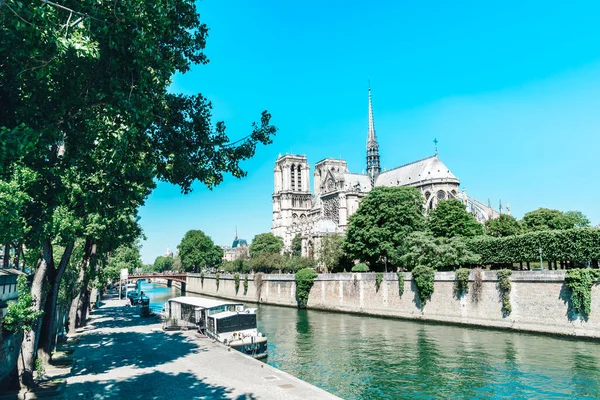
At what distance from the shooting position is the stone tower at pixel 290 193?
442 feet

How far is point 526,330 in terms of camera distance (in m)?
33.5

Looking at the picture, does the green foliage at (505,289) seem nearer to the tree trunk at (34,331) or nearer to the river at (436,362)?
the river at (436,362)

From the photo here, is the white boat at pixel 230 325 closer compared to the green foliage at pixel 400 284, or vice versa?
the white boat at pixel 230 325

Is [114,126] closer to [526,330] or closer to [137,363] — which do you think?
[137,363]

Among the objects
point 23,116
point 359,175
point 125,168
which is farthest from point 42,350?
point 359,175

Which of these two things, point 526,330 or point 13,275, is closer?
point 13,275

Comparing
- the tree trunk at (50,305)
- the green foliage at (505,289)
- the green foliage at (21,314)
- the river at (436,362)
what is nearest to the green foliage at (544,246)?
the green foliage at (505,289)

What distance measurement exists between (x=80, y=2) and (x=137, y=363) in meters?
15.8

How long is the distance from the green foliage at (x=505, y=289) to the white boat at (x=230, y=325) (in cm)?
1937

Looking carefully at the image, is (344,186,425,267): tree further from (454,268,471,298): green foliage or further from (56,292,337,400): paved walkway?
(56,292,337,400): paved walkway

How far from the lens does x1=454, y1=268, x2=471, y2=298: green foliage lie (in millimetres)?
38875

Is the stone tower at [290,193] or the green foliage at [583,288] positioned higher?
the stone tower at [290,193]

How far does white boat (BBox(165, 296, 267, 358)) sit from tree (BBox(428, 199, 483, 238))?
35550 millimetres

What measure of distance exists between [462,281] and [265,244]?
265 ft
